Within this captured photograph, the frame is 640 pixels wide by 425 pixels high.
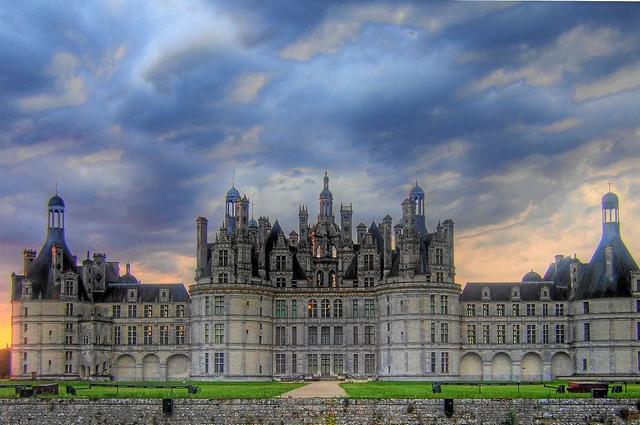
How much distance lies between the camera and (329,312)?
8206 cm

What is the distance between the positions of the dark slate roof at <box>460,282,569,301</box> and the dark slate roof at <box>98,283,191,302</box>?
22.9 meters

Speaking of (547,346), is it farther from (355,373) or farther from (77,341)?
(77,341)

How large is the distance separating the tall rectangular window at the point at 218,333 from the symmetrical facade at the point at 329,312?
13 centimetres

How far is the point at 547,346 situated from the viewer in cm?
8019

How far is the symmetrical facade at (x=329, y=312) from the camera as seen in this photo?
77.0m

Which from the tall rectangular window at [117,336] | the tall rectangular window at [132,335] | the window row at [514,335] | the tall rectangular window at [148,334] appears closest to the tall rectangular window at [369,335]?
the window row at [514,335]

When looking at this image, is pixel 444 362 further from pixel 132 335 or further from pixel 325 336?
pixel 132 335

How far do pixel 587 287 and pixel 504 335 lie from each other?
7535 mm

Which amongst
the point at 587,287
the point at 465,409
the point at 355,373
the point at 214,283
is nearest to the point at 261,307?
the point at 214,283

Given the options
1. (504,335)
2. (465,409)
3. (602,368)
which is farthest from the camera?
(504,335)

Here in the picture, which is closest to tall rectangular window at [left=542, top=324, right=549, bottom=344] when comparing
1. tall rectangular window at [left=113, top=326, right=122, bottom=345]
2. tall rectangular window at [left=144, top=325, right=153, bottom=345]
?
tall rectangular window at [left=144, top=325, right=153, bottom=345]

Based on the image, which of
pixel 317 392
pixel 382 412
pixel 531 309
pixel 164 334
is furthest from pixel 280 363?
pixel 382 412

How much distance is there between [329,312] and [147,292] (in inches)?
601

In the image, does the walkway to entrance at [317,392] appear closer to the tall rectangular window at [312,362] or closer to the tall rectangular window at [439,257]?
the tall rectangular window at [439,257]
